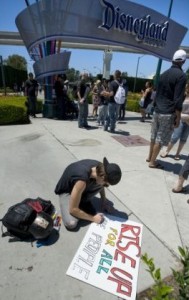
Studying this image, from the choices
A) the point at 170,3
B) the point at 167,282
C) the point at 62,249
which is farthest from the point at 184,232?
the point at 170,3

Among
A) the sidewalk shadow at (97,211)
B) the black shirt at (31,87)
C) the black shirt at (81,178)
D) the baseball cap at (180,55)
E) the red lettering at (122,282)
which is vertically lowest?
the red lettering at (122,282)

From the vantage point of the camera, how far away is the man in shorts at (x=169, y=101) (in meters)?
3.76

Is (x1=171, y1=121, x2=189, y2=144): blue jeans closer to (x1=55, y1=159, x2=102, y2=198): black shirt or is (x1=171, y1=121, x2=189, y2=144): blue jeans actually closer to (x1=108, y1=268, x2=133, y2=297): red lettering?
(x1=55, y1=159, x2=102, y2=198): black shirt

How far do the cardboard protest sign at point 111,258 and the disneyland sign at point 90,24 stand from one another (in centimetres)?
695

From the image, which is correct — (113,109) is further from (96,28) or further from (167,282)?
(167,282)

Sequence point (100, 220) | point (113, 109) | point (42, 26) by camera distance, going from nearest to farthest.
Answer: point (100, 220)
point (113, 109)
point (42, 26)

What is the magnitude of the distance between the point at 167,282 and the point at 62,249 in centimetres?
100

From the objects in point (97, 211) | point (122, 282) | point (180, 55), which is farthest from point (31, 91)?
point (122, 282)

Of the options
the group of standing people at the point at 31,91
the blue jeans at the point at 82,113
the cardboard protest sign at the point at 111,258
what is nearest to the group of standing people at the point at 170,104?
the cardboard protest sign at the point at 111,258

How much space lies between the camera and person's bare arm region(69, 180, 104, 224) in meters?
2.46

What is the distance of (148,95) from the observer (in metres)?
9.03

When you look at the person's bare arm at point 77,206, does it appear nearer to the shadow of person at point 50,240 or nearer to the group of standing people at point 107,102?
the shadow of person at point 50,240

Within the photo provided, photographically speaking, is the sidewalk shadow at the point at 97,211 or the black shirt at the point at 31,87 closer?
the sidewalk shadow at the point at 97,211

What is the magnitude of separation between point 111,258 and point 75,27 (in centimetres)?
754
